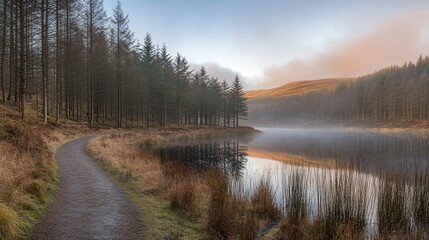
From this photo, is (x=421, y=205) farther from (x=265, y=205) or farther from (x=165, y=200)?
(x=165, y=200)

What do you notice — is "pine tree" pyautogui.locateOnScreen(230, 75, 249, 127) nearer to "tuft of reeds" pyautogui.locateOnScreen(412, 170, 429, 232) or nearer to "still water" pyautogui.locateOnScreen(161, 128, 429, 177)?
"still water" pyautogui.locateOnScreen(161, 128, 429, 177)

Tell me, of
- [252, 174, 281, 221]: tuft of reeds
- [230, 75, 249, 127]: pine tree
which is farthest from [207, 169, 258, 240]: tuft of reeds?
[230, 75, 249, 127]: pine tree

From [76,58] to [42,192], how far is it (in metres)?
32.1

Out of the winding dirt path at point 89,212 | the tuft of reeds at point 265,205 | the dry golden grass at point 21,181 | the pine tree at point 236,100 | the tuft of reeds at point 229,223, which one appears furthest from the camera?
the pine tree at point 236,100

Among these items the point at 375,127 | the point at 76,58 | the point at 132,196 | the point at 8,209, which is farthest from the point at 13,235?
the point at 375,127

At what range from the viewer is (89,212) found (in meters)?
7.86

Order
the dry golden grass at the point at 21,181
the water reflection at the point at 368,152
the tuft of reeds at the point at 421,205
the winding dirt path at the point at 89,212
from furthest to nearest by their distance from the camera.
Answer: the water reflection at the point at 368,152 < the tuft of reeds at the point at 421,205 < the winding dirt path at the point at 89,212 < the dry golden grass at the point at 21,181

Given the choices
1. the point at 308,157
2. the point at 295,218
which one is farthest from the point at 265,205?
the point at 308,157

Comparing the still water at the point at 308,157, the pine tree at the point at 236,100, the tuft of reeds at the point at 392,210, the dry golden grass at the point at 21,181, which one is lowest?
the still water at the point at 308,157

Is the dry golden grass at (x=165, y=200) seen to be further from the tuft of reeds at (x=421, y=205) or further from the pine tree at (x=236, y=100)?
the pine tree at (x=236, y=100)

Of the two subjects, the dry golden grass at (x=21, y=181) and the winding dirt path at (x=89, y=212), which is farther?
the winding dirt path at (x=89, y=212)

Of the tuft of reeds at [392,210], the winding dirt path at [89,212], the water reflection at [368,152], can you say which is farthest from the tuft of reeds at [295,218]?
the winding dirt path at [89,212]

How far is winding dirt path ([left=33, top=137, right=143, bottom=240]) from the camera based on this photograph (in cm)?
656

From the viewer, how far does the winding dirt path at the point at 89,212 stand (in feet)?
21.5
